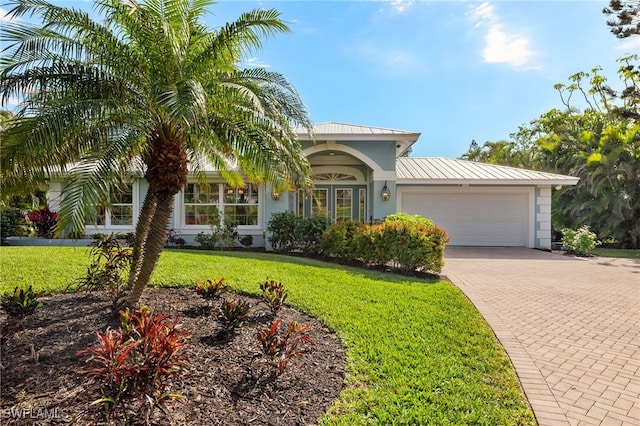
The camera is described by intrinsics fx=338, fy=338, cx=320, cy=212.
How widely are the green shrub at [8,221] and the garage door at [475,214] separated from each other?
16633mm

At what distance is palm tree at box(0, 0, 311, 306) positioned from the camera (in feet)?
12.6

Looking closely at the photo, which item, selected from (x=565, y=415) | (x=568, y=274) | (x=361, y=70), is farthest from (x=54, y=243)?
(x=568, y=274)

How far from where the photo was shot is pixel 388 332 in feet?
16.2

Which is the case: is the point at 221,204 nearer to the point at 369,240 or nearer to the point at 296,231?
the point at 296,231

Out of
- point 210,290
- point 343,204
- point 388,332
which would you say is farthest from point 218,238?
point 388,332

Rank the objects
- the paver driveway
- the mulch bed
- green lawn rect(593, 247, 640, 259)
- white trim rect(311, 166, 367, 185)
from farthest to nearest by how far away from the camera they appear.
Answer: white trim rect(311, 166, 367, 185)
green lawn rect(593, 247, 640, 259)
the paver driveway
the mulch bed

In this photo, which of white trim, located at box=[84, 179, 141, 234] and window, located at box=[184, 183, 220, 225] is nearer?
white trim, located at box=[84, 179, 141, 234]

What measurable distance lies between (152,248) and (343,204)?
12.0m

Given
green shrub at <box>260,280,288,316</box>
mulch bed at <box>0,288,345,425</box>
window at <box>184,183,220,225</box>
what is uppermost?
window at <box>184,183,220,225</box>

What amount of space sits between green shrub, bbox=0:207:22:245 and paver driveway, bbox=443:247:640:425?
16.8m

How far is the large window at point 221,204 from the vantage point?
1420cm

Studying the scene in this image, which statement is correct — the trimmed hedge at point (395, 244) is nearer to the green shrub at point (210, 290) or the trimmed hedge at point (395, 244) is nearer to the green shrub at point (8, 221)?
the green shrub at point (210, 290)

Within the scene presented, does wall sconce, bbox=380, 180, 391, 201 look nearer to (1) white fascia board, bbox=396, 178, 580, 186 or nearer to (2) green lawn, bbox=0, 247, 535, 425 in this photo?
(1) white fascia board, bbox=396, 178, 580, 186

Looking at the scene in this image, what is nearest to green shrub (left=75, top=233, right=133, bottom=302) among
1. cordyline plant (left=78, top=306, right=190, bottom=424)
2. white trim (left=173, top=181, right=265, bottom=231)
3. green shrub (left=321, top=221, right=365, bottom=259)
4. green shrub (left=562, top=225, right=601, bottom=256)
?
Result: cordyline plant (left=78, top=306, right=190, bottom=424)
